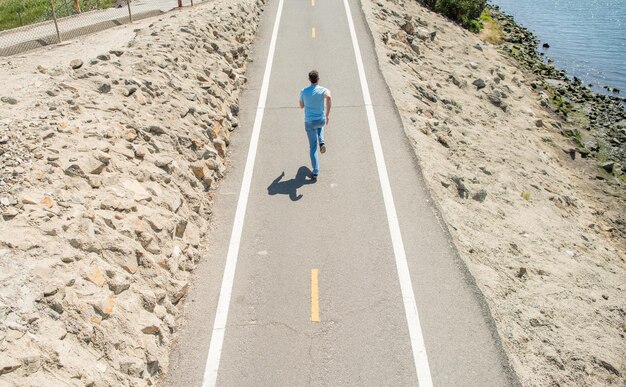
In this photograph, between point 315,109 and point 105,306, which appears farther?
point 315,109

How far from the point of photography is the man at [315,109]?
1044 cm

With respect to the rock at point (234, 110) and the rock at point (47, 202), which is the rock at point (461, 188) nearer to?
the rock at point (234, 110)

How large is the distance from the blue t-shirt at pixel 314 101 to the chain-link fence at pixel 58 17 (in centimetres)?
1004

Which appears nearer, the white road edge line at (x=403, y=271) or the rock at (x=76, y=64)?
the white road edge line at (x=403, y=271)

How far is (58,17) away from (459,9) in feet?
64.8

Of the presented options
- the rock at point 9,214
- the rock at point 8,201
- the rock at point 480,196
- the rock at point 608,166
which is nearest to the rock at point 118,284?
the rock at point 9,214

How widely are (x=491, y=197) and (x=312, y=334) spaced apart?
6.62 metres

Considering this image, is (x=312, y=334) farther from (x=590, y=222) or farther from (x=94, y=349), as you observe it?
(x=590, y=222)

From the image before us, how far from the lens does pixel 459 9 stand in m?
28.3

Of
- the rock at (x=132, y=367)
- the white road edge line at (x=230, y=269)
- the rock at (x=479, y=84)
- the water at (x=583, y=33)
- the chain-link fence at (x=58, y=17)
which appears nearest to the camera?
the rock at (x=132, y=367)

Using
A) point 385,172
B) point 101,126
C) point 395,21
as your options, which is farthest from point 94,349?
point 395,21

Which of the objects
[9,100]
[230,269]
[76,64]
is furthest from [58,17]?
[230,269]

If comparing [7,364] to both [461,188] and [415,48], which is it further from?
[415,48]

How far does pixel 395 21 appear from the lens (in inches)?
872
